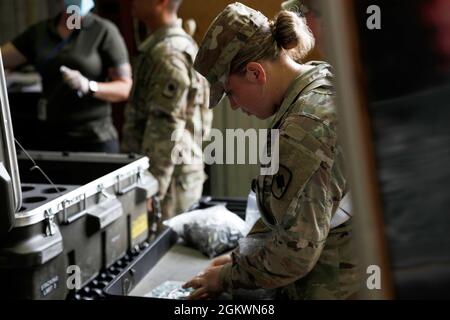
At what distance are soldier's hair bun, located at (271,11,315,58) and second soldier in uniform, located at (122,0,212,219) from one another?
82 cm

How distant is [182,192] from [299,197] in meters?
1.27

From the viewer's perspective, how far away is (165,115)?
1.97m

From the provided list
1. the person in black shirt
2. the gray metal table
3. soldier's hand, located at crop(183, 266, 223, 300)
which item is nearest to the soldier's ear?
soldier's hand, located at crop(183, 266, 223, 300)

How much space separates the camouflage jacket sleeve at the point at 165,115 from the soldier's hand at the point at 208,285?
35.4 inches

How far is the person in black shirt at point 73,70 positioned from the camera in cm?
216

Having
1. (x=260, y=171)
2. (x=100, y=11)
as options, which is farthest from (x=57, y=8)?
(x=260, y=171)

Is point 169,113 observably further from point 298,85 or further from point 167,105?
point 298,85

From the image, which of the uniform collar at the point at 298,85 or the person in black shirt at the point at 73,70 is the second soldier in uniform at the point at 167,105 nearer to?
the person in black shirt at the point at 73,70

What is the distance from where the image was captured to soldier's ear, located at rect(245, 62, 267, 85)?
99cm

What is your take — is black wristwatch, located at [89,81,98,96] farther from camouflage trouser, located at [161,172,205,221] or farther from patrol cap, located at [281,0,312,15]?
patrol cap, located at [281,0,312,15]

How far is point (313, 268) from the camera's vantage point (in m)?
1.06

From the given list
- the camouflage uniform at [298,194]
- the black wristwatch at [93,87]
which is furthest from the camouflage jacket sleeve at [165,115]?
the camouflage uniform at [298,194]

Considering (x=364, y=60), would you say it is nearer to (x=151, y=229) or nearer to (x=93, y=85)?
(x=151, y=229)
